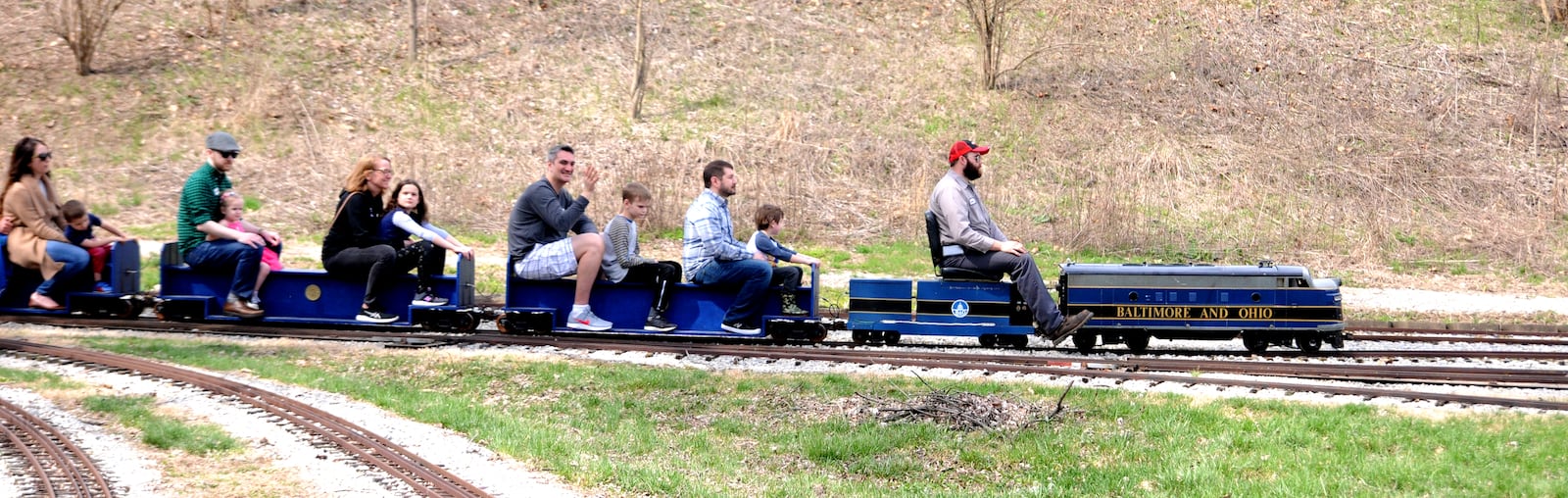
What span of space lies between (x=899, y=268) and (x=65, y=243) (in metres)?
10.9

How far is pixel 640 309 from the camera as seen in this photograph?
515 inches

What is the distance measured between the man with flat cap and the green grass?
3.60m

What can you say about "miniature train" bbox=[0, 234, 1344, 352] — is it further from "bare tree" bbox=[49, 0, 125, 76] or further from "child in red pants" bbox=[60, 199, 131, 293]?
"bare tree" bbox=[49, 0, 125, 76]

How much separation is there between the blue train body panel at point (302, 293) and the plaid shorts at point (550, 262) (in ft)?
2.54

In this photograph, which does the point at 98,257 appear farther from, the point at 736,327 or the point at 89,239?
the point at 736,327

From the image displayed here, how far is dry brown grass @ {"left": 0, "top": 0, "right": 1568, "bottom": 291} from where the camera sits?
915 inches

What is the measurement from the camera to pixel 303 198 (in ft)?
78.8

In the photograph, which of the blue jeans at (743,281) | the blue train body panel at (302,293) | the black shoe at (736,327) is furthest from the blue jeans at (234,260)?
the black shoe at (736,327)

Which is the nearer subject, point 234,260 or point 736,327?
point 736,327

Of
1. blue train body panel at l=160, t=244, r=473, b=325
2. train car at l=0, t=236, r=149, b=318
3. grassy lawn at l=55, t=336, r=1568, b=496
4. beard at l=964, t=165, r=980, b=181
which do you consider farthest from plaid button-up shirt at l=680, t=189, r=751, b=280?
train car at l=0, t=236, r=149, b=318

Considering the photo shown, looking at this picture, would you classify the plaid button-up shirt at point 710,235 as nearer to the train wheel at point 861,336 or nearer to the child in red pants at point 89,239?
the train wheel at point 861,336

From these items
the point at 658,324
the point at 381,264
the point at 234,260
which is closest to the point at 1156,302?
the point at 658,324

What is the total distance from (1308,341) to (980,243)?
11.0 feet

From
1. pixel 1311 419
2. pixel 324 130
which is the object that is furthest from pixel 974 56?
pixel 1311 419
